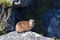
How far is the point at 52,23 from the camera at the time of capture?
10.8 metres

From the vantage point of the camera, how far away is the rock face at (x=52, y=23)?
34.2 feet

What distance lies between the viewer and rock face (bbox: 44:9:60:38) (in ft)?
34.2

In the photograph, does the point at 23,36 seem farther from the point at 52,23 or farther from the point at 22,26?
the point at 52,23

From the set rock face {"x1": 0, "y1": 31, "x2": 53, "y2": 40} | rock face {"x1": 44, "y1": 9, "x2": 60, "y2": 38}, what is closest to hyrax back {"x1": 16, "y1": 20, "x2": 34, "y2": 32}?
rock face {"x1": 0, "y1": 31, "x2": 53, "y2": 40}

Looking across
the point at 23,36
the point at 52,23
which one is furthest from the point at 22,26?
the point at 52,23

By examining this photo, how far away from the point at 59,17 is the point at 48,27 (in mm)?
696

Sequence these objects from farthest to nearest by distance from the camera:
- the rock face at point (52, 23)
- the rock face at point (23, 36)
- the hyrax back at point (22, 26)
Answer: the rock face at point (52, 23) < the hyrax back at point (22, 26) < the rock face at point (23, 36)

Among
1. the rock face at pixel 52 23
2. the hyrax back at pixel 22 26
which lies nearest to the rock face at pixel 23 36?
the hyrax back at pixel 22 26

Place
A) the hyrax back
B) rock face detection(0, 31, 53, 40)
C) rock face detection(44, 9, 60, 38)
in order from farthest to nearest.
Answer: rock face detection(44, 9, 60, 38), the hyrax back, rock face detection(0, 31, 53, 40)

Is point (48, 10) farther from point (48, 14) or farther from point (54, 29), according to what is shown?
point (54, 29)

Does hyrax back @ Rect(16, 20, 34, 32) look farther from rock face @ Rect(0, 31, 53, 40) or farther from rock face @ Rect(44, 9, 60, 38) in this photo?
rock face @ Rect(44, 9, 60, 38)

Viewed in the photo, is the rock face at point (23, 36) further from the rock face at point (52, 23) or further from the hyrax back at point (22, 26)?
the rock face at point (52, 23)

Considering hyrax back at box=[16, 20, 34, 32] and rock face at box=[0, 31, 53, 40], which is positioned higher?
hyrax back at box=[16, 20, 34, 32]

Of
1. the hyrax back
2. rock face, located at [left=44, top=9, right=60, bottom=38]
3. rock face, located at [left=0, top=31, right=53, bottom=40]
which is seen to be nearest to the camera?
rock face, located at [left=0, top=31, right=53, bottom=40]
